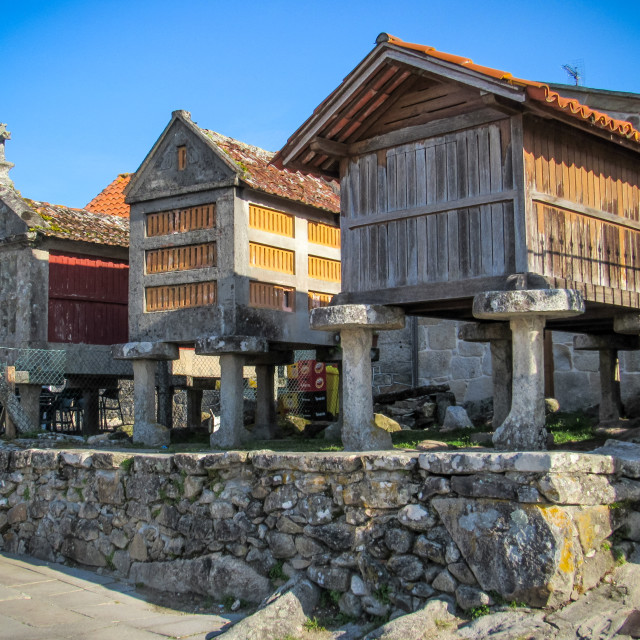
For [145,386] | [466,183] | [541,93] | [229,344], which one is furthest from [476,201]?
[145,386]

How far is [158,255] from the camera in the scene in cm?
1009

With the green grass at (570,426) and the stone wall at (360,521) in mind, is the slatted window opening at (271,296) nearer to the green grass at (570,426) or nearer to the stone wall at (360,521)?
the stone wall at (360,521)

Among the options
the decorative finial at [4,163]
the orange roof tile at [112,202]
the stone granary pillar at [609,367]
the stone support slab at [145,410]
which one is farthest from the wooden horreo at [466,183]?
the decorative finial at [4,163]

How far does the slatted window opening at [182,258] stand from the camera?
9.63m

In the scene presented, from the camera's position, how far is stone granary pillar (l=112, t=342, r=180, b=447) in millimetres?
9797

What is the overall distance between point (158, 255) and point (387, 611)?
5.59m

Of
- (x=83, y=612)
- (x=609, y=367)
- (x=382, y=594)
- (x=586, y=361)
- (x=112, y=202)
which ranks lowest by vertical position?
(x=83, y=612)

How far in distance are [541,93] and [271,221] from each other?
4.18 meters

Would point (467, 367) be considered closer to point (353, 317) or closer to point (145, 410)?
point (145, 410)

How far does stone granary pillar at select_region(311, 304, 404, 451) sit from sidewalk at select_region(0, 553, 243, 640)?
2064mm

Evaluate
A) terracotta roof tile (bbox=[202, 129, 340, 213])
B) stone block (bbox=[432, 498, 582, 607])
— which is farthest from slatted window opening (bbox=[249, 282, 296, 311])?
stone block (bbox=[432, 498, 582, 607])

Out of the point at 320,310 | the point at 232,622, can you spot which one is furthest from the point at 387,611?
the point at 320,310

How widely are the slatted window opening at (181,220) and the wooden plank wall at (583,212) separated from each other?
396 centimetres

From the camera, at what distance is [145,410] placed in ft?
32.8
